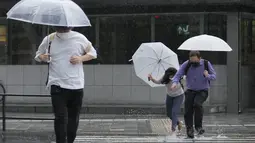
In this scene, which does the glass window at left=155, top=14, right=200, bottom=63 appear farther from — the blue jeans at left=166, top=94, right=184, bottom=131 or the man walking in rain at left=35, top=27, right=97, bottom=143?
the man walking in rain at left=35, top=27, right=97, bottom=143

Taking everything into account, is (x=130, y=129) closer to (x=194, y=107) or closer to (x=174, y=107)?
(x=174, y=107)

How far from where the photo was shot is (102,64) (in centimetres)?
1434

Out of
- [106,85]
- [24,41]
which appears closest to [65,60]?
[106,85]

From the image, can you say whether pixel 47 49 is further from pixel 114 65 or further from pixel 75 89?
pixel 114 65

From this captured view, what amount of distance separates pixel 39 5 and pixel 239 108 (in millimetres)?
8826

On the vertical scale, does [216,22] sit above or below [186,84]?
above

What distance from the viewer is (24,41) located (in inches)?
578

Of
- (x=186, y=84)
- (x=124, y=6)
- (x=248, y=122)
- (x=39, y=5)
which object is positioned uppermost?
(x=124, y=6)

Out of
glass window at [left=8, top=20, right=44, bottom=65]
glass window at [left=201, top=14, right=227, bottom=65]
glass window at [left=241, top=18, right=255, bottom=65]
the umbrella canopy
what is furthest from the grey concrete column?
the umbrella canopy

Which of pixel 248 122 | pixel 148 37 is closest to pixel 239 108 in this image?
pixel 248 122

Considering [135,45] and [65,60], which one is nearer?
[65,60]

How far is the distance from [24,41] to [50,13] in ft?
29.3

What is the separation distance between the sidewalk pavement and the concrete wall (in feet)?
3.93

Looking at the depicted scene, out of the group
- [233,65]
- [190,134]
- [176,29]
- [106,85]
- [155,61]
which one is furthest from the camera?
[106,85]
